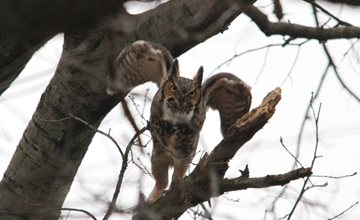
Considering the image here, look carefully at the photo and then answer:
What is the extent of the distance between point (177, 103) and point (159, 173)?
46cm

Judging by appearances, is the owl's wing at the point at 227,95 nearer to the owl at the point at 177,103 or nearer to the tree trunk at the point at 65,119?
the owl at the point at 177,103

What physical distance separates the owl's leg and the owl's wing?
0.41 metres

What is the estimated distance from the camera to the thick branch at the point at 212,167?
2.58 metres

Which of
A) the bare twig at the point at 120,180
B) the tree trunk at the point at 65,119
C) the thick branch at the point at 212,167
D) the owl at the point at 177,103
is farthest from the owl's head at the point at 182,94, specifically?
the bare twig at the point at 120,180

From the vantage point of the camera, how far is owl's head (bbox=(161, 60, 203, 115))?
3420 millimetres

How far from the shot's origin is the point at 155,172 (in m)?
3.61

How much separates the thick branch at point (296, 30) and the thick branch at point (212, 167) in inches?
56.3

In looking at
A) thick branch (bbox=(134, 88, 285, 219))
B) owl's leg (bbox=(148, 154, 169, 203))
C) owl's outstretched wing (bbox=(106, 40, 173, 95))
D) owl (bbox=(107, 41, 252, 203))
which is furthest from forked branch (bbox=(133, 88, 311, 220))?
owl's leg (bbox=(148, 154, 169, 203))

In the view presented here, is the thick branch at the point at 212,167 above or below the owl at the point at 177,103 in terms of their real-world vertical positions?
below

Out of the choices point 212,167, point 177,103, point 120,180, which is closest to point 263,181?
point 212,167

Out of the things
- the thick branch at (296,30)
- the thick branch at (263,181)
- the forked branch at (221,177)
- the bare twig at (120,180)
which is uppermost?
the thick branch at (296,30)

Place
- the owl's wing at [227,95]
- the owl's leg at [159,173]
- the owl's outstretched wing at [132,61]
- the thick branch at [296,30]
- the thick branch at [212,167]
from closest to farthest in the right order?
the thick branch at [212,167], the owl's outstretched wing at [132,61], the owl's wing at [227,95], the owl's leg at [159,173], the thick branch at [296,30]

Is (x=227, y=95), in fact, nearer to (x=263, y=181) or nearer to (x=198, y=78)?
(x=198, y=78)

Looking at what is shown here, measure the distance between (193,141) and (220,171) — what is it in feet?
2.95
